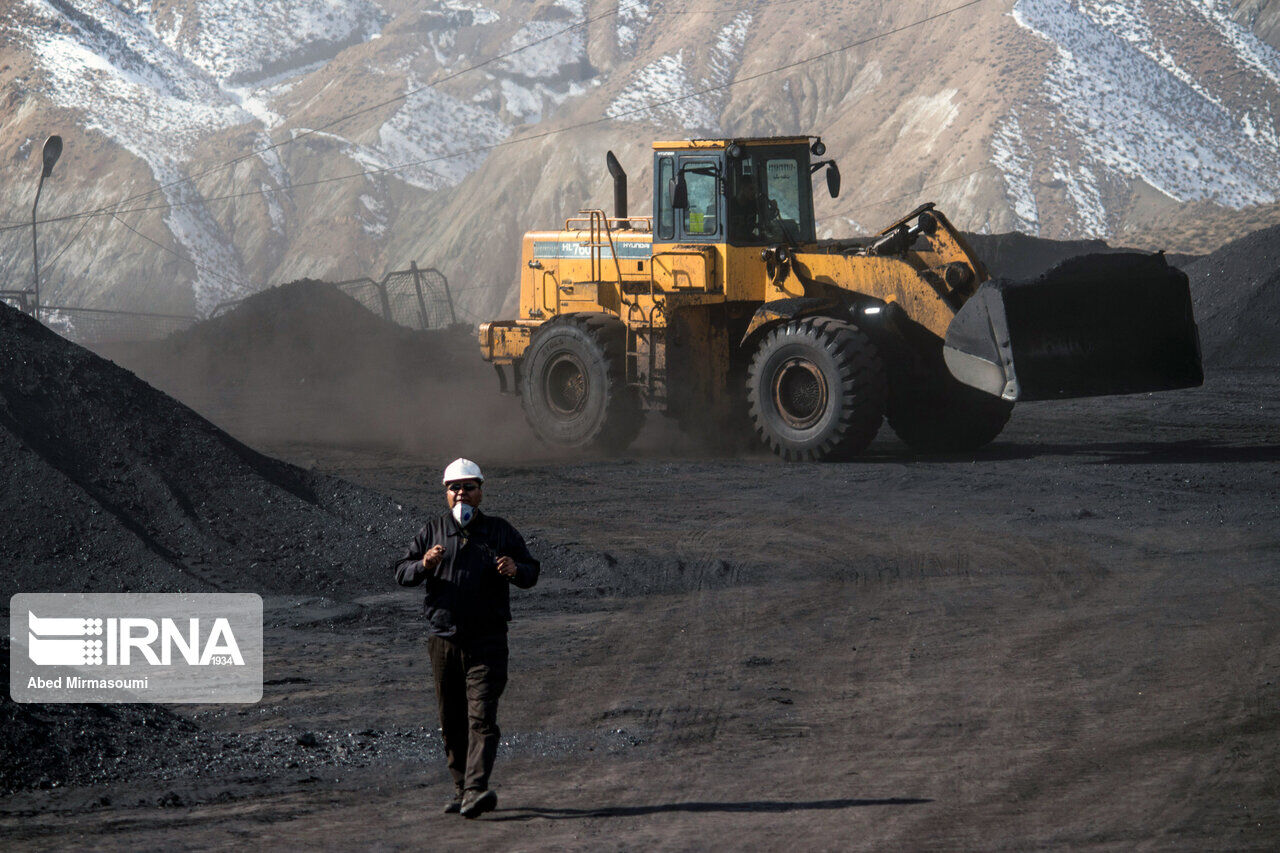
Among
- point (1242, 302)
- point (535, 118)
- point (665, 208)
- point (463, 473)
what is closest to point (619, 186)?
point (665, 208)

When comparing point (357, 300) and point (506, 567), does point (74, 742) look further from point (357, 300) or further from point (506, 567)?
point (357, 300)

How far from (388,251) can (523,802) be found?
261 ft

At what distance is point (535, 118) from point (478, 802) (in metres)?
95.3

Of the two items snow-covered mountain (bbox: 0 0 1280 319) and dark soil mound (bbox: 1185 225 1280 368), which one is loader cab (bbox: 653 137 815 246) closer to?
dark soil mound (bbox: 1185 225 1280 368)

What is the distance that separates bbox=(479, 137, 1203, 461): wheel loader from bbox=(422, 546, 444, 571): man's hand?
33.4 feet

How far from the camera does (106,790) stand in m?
6.92

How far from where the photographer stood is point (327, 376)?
33500mm

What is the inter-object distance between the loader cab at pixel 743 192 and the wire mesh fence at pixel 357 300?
20.7 metres

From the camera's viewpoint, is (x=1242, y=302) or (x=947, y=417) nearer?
(x=947, y=417)

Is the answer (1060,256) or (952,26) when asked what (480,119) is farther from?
(1060,256)

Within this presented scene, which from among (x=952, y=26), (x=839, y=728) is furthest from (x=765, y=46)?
(x=839, y=728)

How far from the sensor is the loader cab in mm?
17391

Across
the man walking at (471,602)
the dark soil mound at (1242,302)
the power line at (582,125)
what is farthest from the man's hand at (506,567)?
the power line at (582,125)

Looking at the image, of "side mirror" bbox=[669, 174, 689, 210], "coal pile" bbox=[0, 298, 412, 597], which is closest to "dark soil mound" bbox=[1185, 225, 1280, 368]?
"side mirror" bbox=[669, 174, 689, 210]
